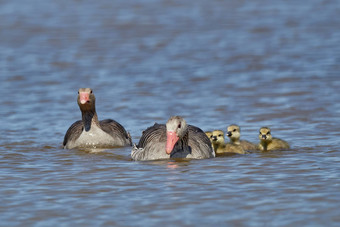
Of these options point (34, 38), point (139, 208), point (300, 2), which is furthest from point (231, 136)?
point (300, 2)

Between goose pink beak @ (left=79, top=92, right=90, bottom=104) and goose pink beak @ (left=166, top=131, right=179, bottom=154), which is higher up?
goose pink beak @ (left=79, top=92, right=90, bottom=104)

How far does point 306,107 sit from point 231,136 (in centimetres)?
377

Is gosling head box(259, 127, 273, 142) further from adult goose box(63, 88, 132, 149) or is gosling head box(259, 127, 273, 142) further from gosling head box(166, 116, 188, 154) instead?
adult goose box(63, 88, 132, 149)

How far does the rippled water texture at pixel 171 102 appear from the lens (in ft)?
30.6

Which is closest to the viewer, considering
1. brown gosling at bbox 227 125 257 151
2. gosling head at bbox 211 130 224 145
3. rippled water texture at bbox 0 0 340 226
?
rippled water texture at bbox 0 0 340 226

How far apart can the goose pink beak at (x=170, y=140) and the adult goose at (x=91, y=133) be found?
2.45 metres

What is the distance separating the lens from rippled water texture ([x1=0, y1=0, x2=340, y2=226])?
9.32 meters

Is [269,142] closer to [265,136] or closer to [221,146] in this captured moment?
[265,136]

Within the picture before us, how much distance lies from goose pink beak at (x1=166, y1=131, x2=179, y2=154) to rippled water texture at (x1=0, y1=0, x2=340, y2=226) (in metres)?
0.32

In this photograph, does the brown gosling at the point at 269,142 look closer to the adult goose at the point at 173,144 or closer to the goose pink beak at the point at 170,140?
the adult goose at the point at 173,144

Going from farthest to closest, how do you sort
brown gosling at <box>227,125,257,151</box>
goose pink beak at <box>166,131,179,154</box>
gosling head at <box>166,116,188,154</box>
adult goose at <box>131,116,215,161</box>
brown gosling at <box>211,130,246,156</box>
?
brown gosling at <box>227,125,257,151</box>, brown gosling at <box>211,130,246,156</box>, adult goose at <box>131,116,215,161</box>, gosling head at <box>166,116,188,154</box>, goose pink beak at <box>166,131,179,154</box>

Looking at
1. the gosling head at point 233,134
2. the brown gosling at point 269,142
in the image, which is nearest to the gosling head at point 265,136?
the brown gosling at point 269,142

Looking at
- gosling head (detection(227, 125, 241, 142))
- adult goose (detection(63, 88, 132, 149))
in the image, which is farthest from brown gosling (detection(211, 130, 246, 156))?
adult goose (detection(63, 88, 132, 149))

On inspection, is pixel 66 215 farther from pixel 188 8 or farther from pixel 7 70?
pixel 188 8
